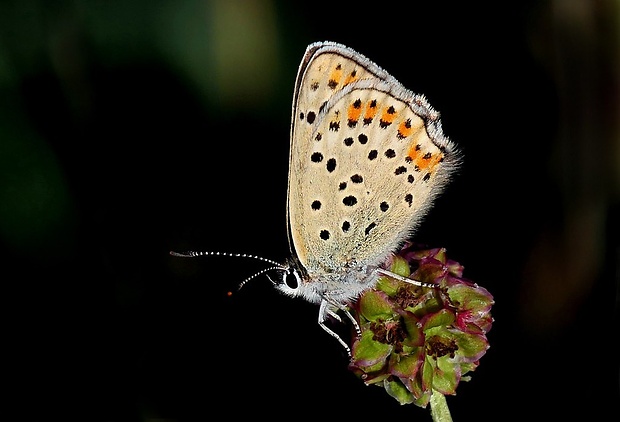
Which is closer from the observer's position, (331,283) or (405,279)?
(405,279)

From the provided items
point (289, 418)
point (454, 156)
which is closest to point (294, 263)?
point (454, 156)

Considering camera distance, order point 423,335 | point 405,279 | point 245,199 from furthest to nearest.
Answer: point 245,199
point 405,279
point 423,335

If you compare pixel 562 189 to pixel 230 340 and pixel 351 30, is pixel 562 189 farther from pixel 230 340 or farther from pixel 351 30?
pixel 230 340

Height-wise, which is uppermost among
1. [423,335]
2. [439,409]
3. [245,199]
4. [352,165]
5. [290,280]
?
[352,165]

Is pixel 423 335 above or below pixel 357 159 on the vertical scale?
below

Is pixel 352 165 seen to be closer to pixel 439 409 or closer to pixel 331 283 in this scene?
pixel 331 283

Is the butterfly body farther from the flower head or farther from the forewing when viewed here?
the flower head

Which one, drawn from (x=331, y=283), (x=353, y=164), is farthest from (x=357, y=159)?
(x=331, y=283)

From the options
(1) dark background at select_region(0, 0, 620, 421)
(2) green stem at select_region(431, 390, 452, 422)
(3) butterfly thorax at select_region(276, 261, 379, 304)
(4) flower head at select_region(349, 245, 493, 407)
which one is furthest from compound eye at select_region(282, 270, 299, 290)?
(1) dark background at select_region(0, 0, 620, 421)
